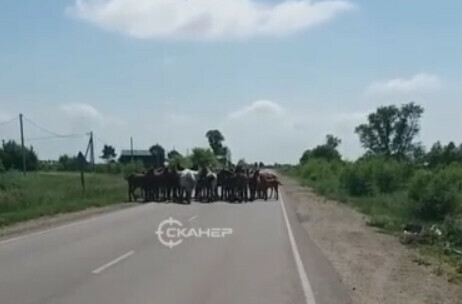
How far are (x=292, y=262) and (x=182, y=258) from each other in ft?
7.75

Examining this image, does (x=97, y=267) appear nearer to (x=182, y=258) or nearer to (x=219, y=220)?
(x=182, y=258)

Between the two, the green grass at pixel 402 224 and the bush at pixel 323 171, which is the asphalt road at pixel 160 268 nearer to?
the green grass at pixel 402 224

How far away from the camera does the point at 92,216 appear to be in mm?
31469

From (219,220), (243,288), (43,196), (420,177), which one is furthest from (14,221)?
(420,177)

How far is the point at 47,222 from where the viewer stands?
2780cm

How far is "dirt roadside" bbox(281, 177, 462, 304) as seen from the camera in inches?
513

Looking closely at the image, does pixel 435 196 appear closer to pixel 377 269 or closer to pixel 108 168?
pixel 377 269

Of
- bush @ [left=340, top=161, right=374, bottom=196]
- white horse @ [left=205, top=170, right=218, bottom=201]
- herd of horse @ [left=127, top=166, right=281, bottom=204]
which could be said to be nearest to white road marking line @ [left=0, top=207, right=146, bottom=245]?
herd of horse @ [left=127, top=166, right=281, bottom=204]

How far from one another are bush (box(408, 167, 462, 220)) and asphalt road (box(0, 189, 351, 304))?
1076cm

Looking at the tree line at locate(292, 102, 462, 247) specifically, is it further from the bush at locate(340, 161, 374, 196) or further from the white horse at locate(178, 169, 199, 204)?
the white horse at locate(178, 169, 199, 204)

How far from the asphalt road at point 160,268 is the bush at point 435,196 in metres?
10.8

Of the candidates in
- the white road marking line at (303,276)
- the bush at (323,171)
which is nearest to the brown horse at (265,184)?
the white road marking line at (303,276)

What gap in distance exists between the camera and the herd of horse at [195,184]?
145ft

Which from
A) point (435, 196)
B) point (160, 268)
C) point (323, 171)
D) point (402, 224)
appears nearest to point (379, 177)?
point (435, 196)
